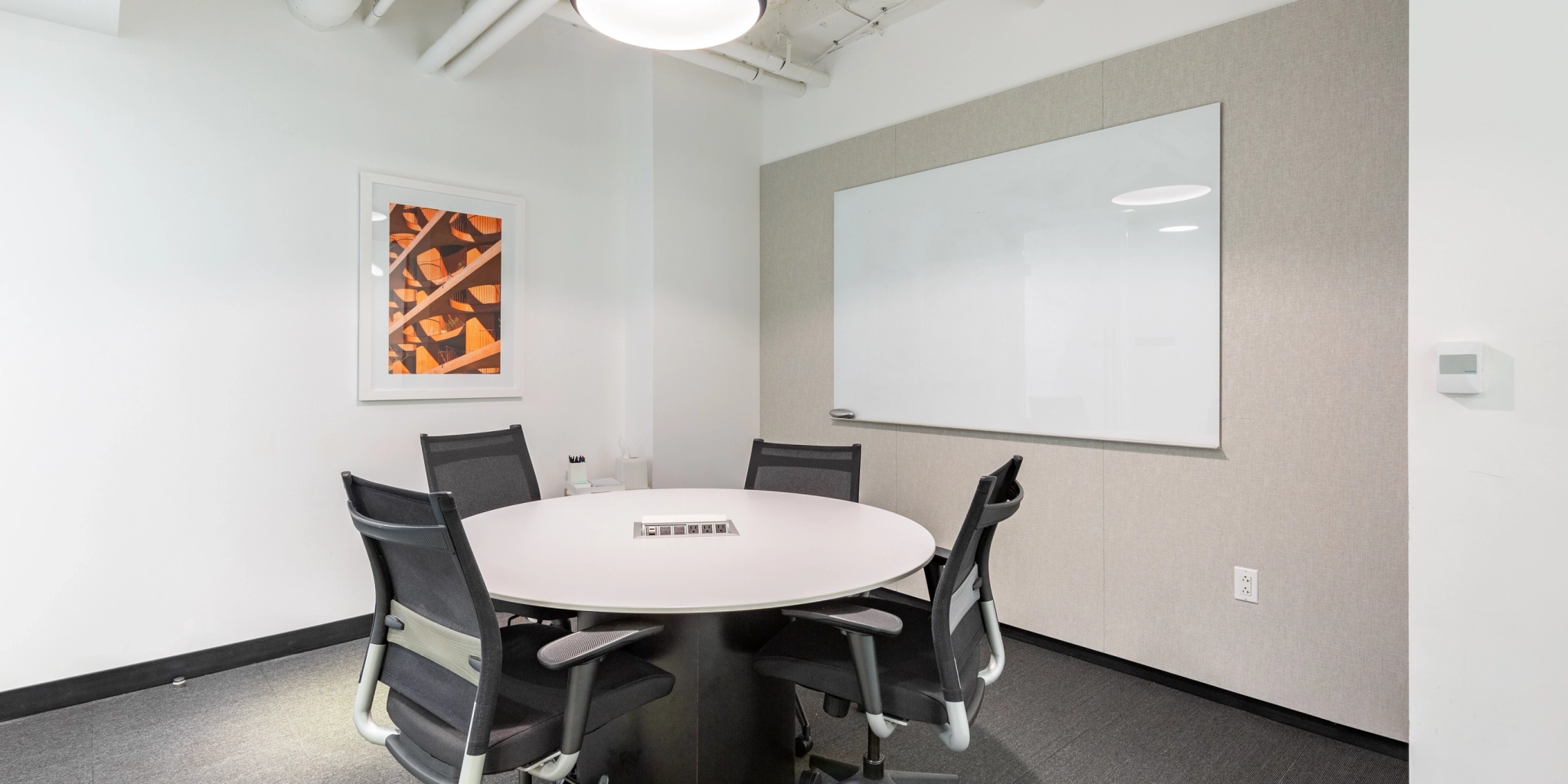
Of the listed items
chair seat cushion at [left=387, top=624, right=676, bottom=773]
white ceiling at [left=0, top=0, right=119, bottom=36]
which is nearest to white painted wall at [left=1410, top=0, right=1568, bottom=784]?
chair seat cushion at [left=387, top=624, right=676, bottom=773]

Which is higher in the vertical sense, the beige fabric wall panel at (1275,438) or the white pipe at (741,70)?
the white pipe at (741,70)

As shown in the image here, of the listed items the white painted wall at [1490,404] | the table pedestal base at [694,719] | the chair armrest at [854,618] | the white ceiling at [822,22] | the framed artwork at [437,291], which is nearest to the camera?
the chair armrest at [854,618]

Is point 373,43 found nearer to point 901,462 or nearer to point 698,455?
point 698,455

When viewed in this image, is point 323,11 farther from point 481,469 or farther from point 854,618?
point 854,618

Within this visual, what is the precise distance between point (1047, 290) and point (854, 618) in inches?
87.0

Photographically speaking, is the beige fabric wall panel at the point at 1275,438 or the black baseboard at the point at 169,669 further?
the black baseboard at the point at 169,669

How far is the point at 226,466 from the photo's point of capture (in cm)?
302

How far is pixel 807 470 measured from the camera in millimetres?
3053

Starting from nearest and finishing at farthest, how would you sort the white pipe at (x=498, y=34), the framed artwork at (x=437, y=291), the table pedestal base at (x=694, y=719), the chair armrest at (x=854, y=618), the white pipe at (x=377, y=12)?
the chair armrest at (x=854, y=618) < the table pedestal base at (x=694, y=719) < the white pipe at (x=498, y=34) < the white pipe at (x=377, y=12) < the framed artwork at (x=437, y=291)

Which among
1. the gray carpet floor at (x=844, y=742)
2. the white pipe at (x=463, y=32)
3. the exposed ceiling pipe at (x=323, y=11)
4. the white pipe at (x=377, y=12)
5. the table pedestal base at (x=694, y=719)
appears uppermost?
the white pipe at (x=377, y=12)

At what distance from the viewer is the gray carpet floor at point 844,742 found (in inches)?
88.0

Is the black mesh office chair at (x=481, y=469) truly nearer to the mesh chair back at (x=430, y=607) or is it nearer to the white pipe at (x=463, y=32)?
the mesh chair back at (x=430, y=607)

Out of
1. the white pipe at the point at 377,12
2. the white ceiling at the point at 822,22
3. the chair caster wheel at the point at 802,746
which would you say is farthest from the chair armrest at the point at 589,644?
the white ceiling at the point at 822,22

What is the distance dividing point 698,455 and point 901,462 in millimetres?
1260
